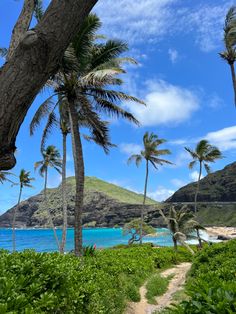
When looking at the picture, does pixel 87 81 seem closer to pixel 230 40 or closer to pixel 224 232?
pixel 230 40

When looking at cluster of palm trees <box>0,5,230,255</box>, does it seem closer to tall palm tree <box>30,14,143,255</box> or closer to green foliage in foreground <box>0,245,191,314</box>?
tall palm tree <box>30,14,143,255</box>

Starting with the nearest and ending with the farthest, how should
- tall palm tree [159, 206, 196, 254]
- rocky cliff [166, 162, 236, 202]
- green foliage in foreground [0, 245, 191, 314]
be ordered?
green foliage in foreground [0, 245, 191, 314] → tall palm tree [159, 206, 196, 254] → rocky cliff [166, 162, 236, 202]

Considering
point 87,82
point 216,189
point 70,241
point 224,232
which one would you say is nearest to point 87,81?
point 87,82

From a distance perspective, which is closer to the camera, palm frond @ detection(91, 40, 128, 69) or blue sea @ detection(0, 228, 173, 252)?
palm frond @ detection(91, 40, 128, 69)

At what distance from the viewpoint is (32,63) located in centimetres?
278

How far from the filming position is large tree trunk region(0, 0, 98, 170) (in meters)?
2.72

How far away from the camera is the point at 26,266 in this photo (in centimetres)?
631

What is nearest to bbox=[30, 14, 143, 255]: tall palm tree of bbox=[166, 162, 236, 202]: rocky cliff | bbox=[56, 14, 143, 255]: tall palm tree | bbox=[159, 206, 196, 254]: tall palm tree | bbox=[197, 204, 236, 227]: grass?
bbox=[56, 14, 143, 255]: tall palm tree

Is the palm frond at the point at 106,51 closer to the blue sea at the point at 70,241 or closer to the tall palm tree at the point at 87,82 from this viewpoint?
the tall palm tree at the point at 87,82

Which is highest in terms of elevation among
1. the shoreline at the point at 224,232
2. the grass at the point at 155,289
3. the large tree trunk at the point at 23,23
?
the large tree trunk at the point at 23,23

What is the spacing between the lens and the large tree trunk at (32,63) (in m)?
2.72

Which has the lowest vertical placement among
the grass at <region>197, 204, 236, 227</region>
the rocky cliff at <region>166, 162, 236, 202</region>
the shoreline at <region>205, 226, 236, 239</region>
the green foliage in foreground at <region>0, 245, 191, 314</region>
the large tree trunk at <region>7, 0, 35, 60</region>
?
the green foliage in foreground at <region>0, 245, 191, 314</region>

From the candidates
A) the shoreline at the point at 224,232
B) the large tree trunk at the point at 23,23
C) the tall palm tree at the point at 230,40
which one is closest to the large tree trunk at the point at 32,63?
the large tree trunk at the point at 23,23

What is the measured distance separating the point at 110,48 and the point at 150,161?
26.5 metres
